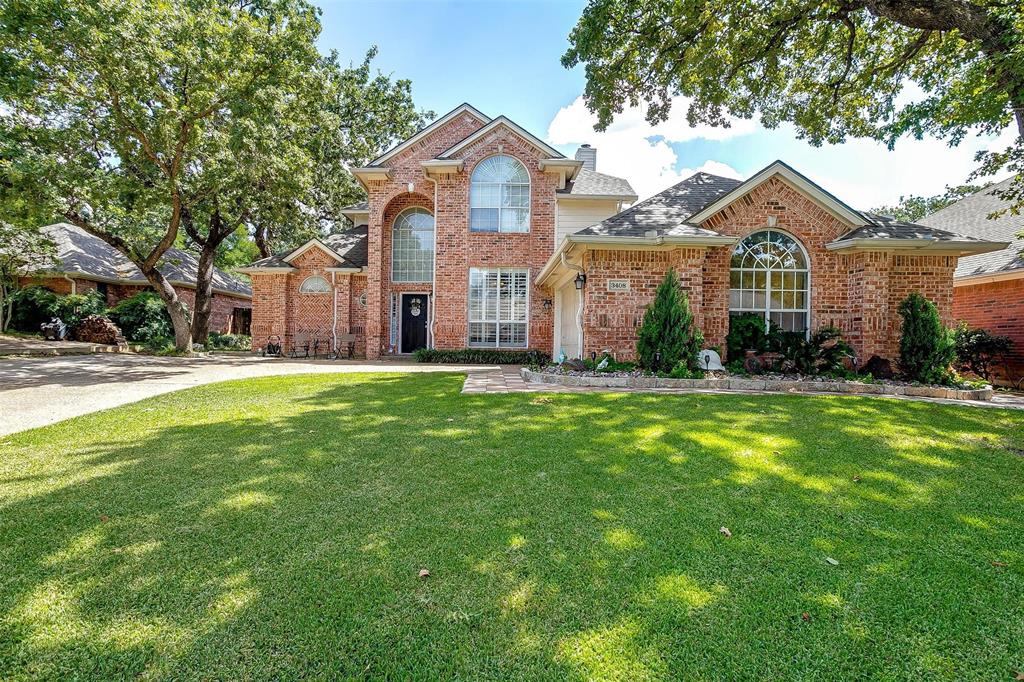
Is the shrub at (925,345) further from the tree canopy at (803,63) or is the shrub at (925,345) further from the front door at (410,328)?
the front door at (410,328)

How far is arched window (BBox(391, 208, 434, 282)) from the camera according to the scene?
56.0 ft

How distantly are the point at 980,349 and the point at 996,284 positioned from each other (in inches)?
85.6

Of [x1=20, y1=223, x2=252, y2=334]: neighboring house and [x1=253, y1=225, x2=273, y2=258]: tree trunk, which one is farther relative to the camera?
[x1=253, y1=225, x2=273, y2=258]: tree trunk

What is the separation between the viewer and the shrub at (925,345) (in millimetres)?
8961

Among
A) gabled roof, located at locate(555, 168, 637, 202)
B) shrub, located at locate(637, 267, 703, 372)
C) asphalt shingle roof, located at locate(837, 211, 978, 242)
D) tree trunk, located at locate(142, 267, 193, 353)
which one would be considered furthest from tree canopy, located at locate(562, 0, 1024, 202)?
tree trunk, located at locate(142, 267, 193, 353)

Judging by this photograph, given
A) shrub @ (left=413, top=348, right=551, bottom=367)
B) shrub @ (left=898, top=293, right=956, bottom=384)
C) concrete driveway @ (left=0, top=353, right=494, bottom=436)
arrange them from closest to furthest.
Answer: concrete driveway @ (left=0, top=353, right=494, bottom=436), shrub @ (left=898, top=293, right=956, bottom=384), shrub @ (left=413, top=348, right=551, bottom=367)

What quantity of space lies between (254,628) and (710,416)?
5480 mm

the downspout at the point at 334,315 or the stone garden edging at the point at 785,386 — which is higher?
the downspout at the point at 334,315

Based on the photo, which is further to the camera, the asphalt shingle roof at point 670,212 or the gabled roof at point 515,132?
the gabled roof at point 515,132

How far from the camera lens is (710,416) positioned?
597 cm

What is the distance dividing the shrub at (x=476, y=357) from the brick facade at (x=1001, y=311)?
37.7 feet

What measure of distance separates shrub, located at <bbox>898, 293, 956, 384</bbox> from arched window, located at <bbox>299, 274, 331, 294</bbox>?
1737 cm

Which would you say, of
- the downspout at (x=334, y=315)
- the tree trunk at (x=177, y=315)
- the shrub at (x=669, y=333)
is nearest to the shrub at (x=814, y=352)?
the shrub at (x=669, y=333)

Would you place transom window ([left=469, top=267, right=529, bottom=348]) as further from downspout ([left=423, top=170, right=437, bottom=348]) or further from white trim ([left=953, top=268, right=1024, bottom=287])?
white trim ([left=953, top=268, right=1024, bottom=287])
